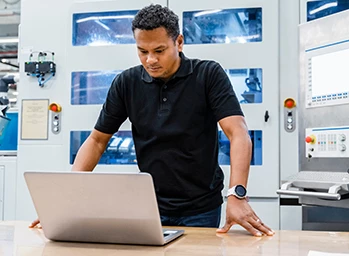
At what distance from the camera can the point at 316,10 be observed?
2682 millimetres

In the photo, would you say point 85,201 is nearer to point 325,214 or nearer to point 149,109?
point 149,109

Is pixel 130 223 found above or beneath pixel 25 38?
beneath

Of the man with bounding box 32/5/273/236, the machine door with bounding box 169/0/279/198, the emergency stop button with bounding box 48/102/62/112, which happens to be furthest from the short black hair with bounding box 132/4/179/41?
the emergency stop button with bounding box 48/102/62/112

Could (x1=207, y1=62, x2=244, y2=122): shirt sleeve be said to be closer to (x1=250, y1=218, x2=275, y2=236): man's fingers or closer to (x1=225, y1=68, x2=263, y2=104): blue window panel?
(x1=250, y1=218, x2=275, y2=236): man's fingers

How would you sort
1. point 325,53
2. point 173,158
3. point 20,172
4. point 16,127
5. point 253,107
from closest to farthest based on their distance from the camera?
point 173,158
point 325,53
point 253,107
point 20,172
point 16,127

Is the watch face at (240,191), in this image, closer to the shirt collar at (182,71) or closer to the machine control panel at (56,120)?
the shirt collar at (182,71)

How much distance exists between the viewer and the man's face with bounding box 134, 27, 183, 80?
5.13ft

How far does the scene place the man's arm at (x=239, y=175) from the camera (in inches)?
51.2

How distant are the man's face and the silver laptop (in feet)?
2.15

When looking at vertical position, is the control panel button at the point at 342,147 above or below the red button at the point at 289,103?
below

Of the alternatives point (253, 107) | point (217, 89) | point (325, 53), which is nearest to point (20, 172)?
point (253, 107)

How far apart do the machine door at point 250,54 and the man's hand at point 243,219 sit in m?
1.33

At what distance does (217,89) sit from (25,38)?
191 cm

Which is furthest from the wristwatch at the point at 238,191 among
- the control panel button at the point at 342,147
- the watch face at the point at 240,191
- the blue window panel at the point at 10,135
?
the blue window panel at the point at 10,135
